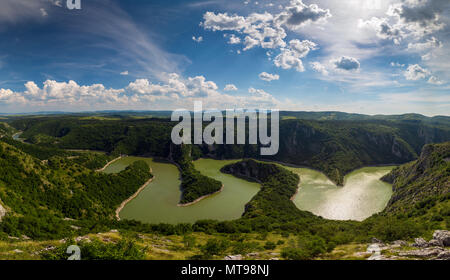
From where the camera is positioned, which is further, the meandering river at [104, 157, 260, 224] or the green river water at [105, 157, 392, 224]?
the green river water at [105, 157, 392, 224]

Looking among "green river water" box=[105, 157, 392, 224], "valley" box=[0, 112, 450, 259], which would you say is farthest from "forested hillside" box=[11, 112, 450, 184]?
"green river water" box=[105, 157, 392, 224]

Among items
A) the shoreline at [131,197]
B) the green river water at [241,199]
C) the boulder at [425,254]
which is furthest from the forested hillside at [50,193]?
the boulder at [425,254]

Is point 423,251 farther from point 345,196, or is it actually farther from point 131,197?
point 131,197

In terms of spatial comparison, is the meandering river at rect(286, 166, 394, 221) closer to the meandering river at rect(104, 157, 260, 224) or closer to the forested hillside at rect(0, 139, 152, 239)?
the meandering river at rect(104, 157, 260, 224)

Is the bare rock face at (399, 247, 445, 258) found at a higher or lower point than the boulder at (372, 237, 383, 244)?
higher

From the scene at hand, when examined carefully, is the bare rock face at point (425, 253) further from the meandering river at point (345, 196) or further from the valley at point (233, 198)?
the meandering river at point (345, 196)
